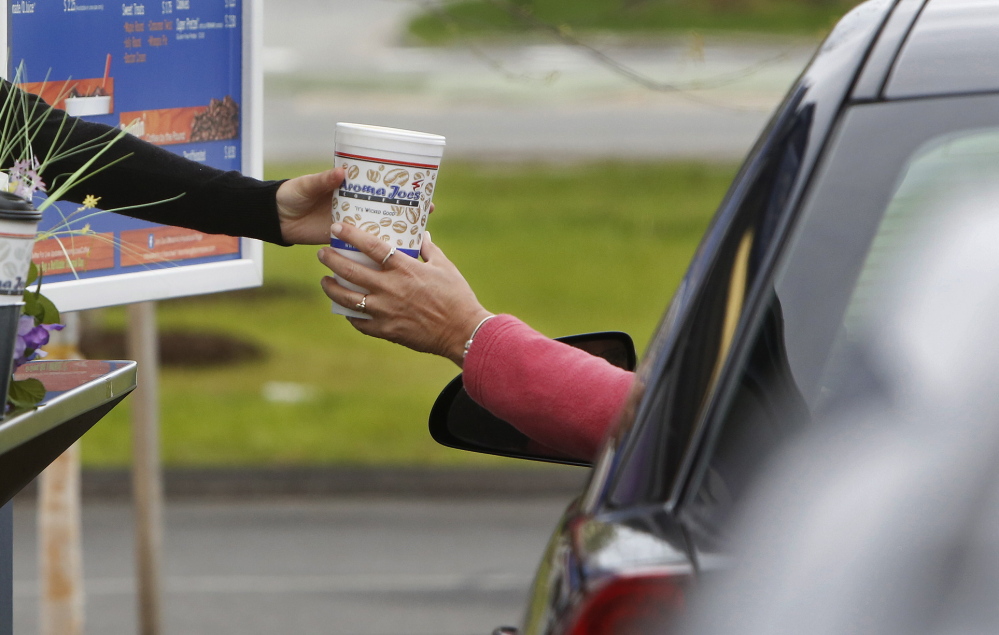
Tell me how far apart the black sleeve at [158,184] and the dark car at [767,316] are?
113 cm

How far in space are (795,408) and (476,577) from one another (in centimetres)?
496

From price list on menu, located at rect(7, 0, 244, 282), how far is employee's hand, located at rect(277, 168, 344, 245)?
46 cm

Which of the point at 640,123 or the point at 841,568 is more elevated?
the point at 841,568

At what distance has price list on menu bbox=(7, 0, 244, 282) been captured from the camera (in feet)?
8.68

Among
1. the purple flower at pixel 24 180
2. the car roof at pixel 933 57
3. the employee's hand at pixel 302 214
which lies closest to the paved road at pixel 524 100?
the employee's hand at pixel 302 214

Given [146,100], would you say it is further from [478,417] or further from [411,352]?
[411,352]

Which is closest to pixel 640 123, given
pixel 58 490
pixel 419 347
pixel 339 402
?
pixel 339 402

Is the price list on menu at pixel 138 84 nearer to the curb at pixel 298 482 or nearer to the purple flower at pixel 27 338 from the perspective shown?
the purple flower at pixel 27 338

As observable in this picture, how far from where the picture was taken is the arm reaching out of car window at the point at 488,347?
1818 millimetres

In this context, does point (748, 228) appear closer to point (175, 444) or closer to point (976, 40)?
point (976, 40)

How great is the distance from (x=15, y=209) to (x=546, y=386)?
73 cm

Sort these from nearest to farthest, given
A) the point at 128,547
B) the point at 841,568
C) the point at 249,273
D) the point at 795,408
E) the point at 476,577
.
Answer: the point at 841,568, the point at 795,408, the point at 249,273, the point at 476,577, the point at 128,547

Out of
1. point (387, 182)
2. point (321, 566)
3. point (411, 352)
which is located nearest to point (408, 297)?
point (387, 182)

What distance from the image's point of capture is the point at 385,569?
6.12 m
